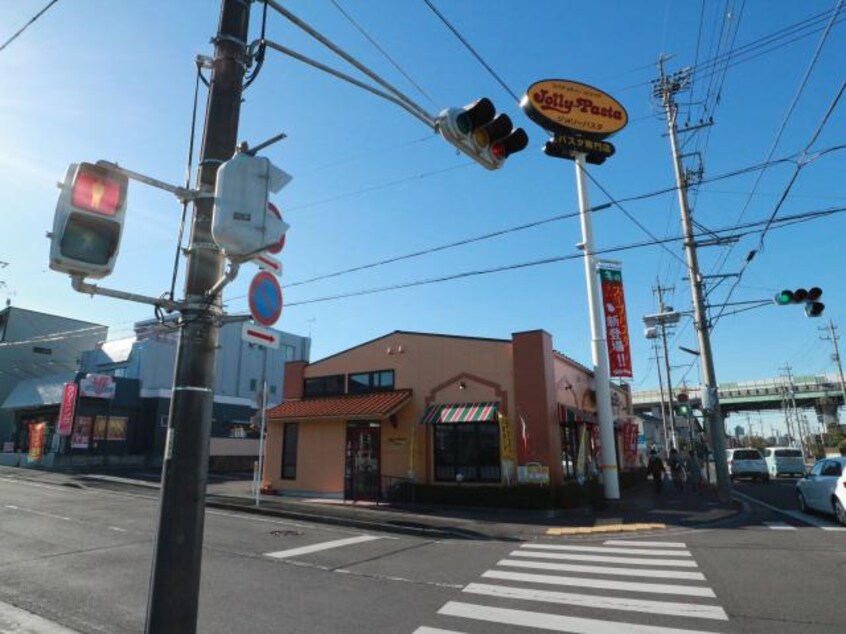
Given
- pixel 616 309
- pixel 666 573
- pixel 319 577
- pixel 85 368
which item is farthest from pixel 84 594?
pixel 85 368

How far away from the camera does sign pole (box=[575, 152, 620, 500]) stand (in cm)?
1795

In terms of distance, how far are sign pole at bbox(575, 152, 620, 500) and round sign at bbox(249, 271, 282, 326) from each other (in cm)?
1490

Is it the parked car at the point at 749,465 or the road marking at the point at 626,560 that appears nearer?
the road marking at the point at 626,560

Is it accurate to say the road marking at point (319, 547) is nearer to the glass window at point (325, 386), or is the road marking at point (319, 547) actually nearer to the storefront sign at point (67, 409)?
the glass window at point (325, 386)

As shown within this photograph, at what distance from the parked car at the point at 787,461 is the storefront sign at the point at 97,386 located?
4349 cm

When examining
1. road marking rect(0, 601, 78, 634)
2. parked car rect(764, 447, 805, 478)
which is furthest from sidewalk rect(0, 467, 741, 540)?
parked car rect(764, 447, 805, 478)

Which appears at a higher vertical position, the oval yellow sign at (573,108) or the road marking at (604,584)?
the oval yellow sign at (573,108)

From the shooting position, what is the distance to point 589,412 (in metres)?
22.8

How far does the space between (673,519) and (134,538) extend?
1354cm

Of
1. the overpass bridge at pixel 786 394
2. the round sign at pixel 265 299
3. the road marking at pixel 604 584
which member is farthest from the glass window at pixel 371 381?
the overpass bridge at pixel 786 394

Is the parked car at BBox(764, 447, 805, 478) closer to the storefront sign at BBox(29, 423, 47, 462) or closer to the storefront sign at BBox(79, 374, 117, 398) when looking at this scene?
the storefront sign at BBox(79, 374, 117, 398)

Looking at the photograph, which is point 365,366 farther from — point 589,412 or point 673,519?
point 673,519

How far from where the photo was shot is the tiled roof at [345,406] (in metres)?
20.0

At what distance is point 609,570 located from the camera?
928 centimetres
